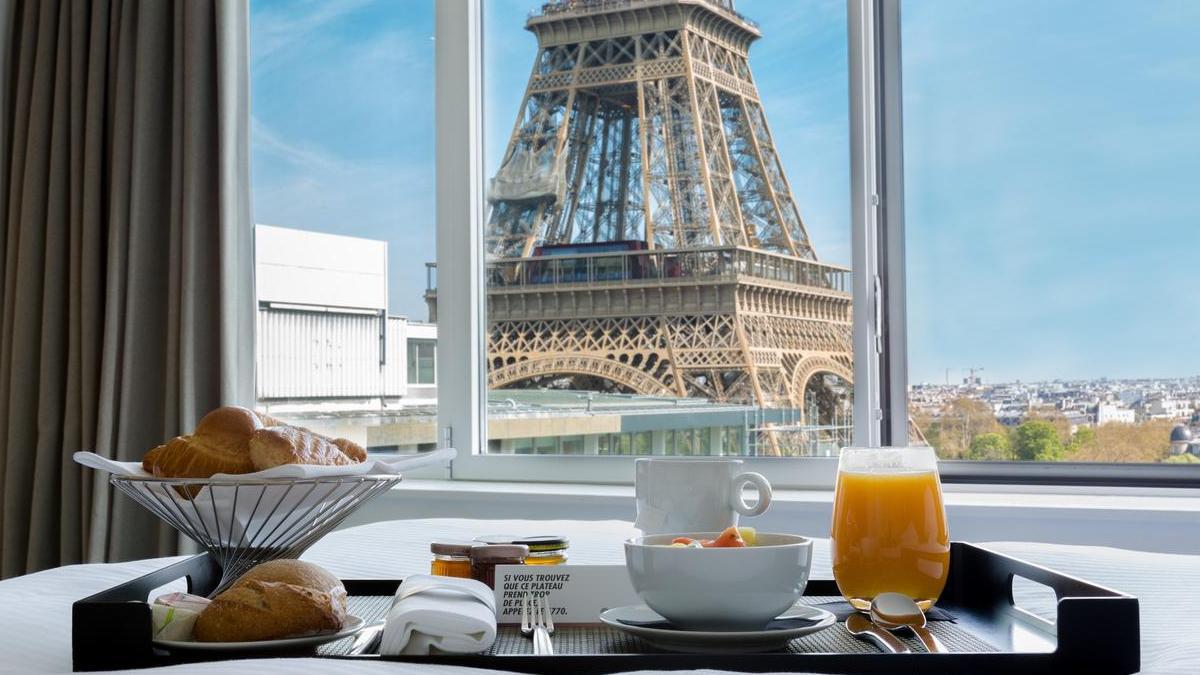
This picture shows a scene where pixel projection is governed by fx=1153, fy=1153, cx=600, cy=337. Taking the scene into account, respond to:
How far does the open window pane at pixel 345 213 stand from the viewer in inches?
114

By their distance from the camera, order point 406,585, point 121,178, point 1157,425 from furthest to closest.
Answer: point 121,178 → point 1157,425 → point 406,585

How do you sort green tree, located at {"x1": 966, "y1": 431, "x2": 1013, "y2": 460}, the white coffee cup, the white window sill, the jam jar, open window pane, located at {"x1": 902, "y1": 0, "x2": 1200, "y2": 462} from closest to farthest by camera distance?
the jam jar < the white coffee cup < the white window sill < open window pane, located at {"x1": 902, "y1": 0, "x2": 1200, "y2": 462} < green tree, located at {"x1": 966, "y1": 431, "x2": 1013, "y2": 460}

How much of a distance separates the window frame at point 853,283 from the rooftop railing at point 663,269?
6 cm

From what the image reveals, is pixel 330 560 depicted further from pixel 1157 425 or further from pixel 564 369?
pixel 1157 425

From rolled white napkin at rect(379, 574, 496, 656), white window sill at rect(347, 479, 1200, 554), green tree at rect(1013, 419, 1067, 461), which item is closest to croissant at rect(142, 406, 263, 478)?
rolled white napkin at rect(379, 574, 496, 656)

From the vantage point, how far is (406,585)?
0.80 metres

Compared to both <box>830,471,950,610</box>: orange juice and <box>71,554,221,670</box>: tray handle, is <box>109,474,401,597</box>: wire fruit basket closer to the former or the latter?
<box>71,554,221,670</box>: tray handle

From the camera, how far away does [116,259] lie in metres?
2.69

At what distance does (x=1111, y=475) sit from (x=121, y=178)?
230 centimetres

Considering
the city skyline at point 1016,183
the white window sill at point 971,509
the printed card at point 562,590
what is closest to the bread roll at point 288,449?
the printed card at point 562,590

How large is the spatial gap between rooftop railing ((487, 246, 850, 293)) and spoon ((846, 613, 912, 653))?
174cm

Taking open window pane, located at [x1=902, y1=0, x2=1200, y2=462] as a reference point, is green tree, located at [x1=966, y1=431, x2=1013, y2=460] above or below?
below

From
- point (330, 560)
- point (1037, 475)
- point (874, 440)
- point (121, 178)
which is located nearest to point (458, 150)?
point (121, 178)

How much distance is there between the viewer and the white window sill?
209 cm
